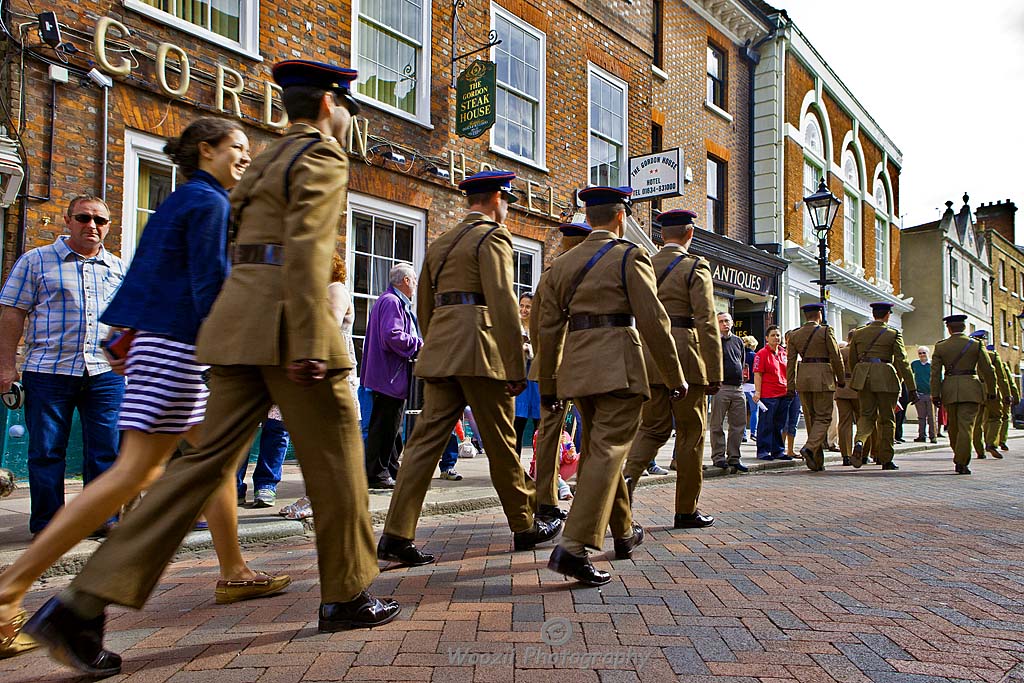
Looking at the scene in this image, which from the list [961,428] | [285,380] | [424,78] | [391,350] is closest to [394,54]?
[424,78]

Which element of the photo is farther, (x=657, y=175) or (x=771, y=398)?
(x=657, y=175)

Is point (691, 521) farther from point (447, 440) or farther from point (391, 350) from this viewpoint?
point (391, 350)

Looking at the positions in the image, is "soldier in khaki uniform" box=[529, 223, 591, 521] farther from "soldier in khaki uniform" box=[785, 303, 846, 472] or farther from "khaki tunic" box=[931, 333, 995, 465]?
"khaki tunic" box=[931, 333, 995, 465]

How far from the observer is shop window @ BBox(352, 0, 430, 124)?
10648 millimetres

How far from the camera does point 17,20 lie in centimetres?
724

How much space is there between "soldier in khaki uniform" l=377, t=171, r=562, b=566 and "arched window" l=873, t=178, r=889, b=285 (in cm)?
2889

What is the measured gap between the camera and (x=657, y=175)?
49.3ft

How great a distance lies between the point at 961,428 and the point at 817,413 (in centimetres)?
194

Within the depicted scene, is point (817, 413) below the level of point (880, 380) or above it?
below

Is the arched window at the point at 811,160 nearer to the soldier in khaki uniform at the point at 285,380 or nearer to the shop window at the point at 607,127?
the shop window at the point at 607,127

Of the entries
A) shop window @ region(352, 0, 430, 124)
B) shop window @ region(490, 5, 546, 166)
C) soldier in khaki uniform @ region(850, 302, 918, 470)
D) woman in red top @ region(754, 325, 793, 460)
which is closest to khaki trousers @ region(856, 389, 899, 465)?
soldier in khaki uniform @ region(850, 302, 918, 470)

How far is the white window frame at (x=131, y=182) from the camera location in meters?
7.98

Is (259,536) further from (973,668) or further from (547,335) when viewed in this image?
(973,668)

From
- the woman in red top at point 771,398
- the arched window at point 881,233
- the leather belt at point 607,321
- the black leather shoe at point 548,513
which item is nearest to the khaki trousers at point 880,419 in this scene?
the woman in red top at point 771,398
